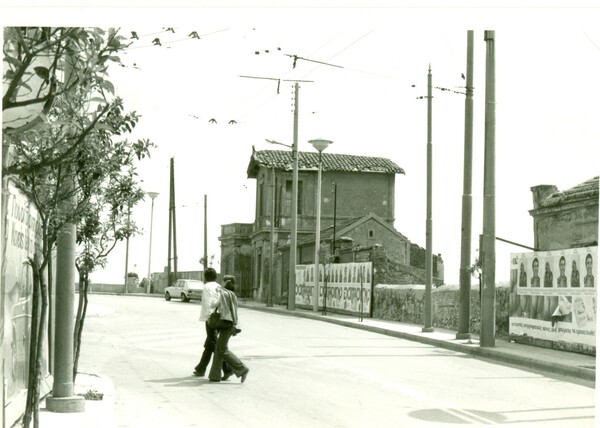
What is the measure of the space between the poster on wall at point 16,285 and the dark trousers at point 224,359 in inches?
141

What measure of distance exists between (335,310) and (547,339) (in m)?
18.8

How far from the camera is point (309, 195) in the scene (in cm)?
5366

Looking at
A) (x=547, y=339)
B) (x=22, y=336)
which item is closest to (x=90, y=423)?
(x=22, y=336)

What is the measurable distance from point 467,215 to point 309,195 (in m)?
31.7

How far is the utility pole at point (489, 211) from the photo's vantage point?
19266 millimetres

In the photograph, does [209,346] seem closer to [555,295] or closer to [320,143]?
[555,295]

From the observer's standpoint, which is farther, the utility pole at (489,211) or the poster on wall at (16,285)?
the utility pole at (489,211)

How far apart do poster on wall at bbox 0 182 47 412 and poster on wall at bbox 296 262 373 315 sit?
21.8 meters

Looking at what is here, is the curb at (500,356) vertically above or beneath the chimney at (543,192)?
beneath

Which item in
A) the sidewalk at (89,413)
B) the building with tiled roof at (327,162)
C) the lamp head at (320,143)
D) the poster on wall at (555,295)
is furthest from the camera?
the building with tiled roof at (327,162)

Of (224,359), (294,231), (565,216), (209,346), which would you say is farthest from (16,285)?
(294,231)

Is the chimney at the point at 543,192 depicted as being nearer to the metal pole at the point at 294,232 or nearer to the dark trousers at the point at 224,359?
the metal pole at the point at 294,232

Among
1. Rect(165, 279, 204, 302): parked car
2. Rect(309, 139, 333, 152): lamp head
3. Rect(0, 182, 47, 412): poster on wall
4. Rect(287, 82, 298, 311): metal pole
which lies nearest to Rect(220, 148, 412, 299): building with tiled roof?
Rect(165, 279, 204, 302): parked car

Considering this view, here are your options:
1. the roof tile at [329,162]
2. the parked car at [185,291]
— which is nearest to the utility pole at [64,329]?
the parked car at [185,291]
